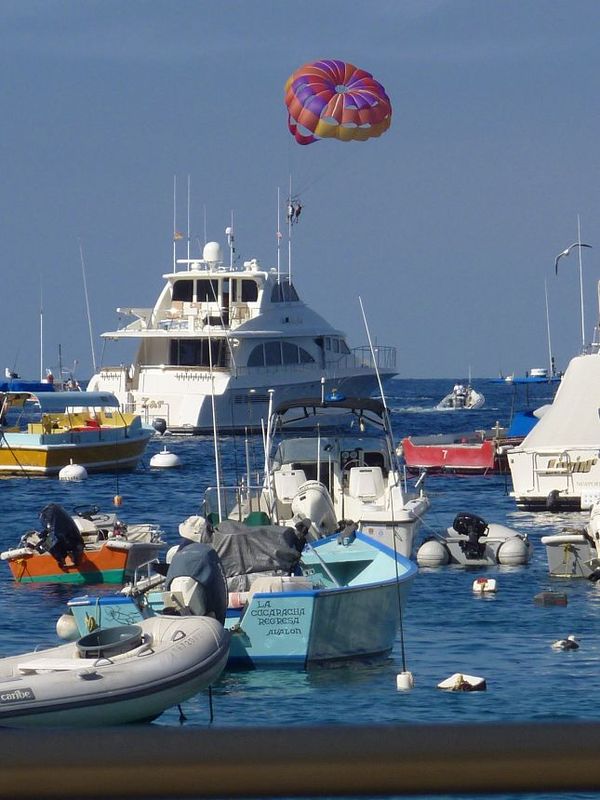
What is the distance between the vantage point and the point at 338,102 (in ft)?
117

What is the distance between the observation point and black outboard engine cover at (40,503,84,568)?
740 inches

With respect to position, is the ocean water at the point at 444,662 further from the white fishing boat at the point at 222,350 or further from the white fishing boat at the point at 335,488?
the white fishing boat at the point at 222,350

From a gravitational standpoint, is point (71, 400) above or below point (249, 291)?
below

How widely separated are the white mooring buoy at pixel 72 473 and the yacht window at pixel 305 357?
24641mm

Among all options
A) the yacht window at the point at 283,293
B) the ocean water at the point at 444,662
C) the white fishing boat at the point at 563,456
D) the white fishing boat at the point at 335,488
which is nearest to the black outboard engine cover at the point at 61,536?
the ocean water at the point at 444,662

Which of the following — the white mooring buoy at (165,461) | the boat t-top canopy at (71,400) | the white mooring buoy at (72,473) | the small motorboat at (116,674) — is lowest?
the small motorboat at (116,674)

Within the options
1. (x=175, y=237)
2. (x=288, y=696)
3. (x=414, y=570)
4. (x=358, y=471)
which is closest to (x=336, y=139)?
(x=358, y=471)

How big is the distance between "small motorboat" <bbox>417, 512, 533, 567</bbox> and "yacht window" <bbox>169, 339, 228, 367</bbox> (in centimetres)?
3740

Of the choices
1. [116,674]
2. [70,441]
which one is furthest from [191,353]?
[116,674]

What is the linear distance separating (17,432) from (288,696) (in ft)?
98.6

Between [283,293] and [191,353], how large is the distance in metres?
6.20

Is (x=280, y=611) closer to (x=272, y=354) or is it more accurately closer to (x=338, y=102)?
(x=338, y=102)

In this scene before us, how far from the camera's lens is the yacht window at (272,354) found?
60.2m

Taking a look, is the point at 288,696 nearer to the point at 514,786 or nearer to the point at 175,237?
the point at 514,786
